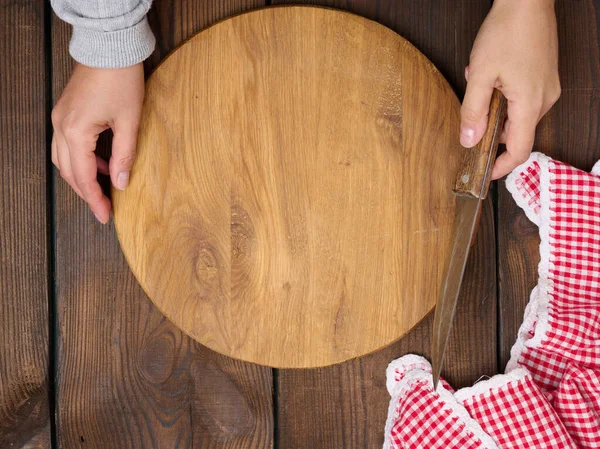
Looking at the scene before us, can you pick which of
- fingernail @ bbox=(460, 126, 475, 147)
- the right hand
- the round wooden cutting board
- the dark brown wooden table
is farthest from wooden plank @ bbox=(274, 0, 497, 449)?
the right hand

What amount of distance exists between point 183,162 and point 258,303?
20 centimetres

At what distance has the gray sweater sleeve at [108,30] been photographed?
2.03ft

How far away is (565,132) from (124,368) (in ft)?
2.36

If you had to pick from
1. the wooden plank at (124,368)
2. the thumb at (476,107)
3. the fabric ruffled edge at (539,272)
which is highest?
the thumb at (476,107)

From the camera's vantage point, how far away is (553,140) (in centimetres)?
84

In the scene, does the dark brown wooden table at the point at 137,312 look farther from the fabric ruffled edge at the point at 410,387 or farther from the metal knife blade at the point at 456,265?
the metal knife blade at the point at 456,265

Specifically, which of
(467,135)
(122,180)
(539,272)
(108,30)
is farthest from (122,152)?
(539,272)

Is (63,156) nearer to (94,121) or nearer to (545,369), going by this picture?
(94,121)

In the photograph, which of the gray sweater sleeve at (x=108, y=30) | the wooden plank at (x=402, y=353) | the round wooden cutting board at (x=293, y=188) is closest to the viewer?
the gray sweater sleeve at (x=108, y=30)

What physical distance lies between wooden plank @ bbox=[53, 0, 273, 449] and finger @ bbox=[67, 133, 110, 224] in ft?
0.42

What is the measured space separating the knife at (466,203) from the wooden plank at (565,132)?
0.21 metres

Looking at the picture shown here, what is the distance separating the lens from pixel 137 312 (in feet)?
2.76

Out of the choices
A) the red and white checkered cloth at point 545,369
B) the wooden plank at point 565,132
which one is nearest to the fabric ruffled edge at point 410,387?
the red and white checkered cloth at point 545,369

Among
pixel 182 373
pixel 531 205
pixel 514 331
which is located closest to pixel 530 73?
pixel 531 205
